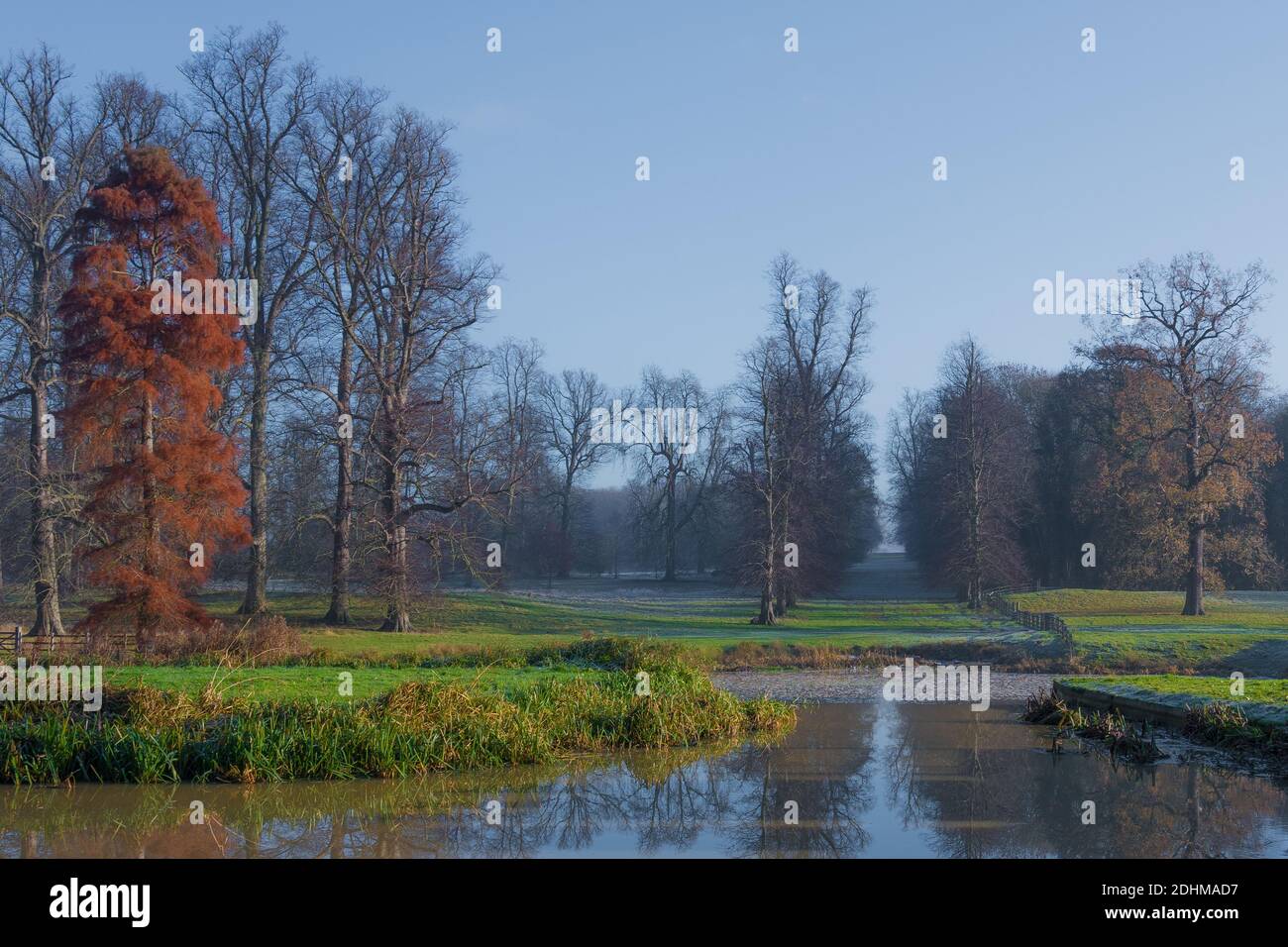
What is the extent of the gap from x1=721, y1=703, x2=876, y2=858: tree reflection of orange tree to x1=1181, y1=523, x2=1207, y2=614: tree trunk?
79.7 feet

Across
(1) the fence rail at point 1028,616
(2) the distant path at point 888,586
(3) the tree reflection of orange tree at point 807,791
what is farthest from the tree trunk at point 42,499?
(2) the distant path at point 888,586

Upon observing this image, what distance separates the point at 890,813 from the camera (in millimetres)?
13086

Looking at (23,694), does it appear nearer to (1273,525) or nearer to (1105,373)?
(1105,373)

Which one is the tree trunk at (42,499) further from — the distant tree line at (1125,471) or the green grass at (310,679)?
the distant tree line at (1125,471)

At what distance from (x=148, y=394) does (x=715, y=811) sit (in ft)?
60.0

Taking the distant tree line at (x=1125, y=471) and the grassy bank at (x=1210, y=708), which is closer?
the grassy bank at (x=1210, y=708)

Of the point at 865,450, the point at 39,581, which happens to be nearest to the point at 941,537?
the point at 865,450

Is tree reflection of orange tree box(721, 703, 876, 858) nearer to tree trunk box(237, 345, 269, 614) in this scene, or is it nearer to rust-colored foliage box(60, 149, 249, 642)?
rust-colored foliage box(60, 149, 249, 642)

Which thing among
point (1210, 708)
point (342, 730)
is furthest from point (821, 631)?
point (342, 730)

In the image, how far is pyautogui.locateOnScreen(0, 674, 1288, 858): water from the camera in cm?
1157

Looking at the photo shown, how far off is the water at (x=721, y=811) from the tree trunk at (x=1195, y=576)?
2572 centimetres

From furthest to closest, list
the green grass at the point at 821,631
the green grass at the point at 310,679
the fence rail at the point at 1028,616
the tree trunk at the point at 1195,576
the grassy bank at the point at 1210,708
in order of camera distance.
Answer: the tree trunk at the point at 1195,576, the fence rail at the point at 1028,616, the green grass at the point at 821,631, the green grass at the point at 310,679, the grassy bank at the point at 1210,708

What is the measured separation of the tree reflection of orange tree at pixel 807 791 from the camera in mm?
11762

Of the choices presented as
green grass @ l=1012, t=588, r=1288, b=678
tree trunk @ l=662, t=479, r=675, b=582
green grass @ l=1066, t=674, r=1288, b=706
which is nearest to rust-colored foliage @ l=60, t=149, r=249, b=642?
green grass @ l=1066, t=674, r=1288, b=706
